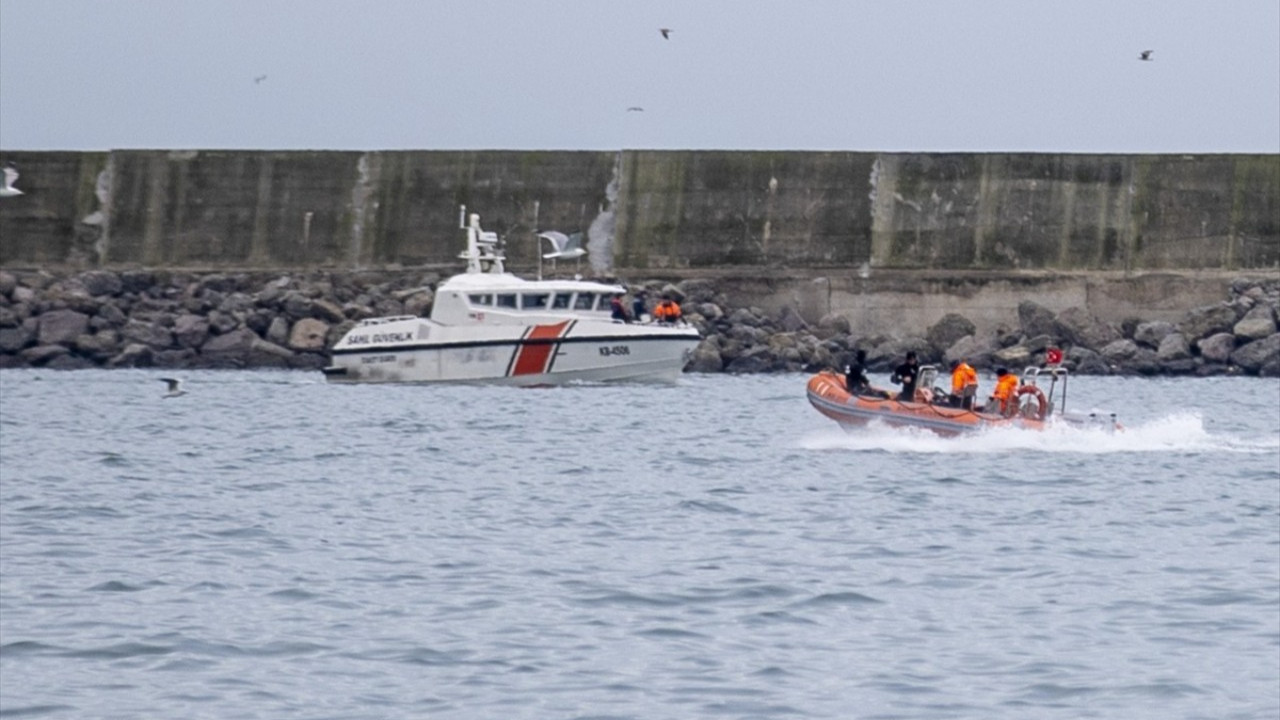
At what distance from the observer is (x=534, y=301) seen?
97.5 ft

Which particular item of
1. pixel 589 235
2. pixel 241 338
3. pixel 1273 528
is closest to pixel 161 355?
pixel 241 338

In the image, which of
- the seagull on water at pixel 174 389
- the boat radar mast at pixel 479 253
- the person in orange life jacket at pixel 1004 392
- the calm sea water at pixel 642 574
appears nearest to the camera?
the calm sea water at pixel 642 574

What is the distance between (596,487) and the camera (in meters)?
16.4

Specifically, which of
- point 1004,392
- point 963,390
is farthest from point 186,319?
point 1004,392

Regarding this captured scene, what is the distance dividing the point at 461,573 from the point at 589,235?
1002 inches

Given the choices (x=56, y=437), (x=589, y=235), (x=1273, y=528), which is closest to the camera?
(x=1273, y=528)

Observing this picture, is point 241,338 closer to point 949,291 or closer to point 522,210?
point 522,210

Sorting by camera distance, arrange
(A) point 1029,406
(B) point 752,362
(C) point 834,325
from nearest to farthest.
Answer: (A) point 1029,406 < (B) point 752,362 < (C) point 834,325

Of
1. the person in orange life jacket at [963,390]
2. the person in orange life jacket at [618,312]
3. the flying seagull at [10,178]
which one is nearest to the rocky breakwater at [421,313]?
the flying seagull at [10,178]

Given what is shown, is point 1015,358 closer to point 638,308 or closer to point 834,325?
point 834,325

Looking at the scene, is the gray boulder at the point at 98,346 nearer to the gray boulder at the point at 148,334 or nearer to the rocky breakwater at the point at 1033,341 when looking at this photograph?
the gray boulder at the point at 148,334

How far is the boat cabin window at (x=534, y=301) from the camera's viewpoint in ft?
97.2

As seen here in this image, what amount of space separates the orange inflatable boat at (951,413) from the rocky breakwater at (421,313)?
13436 mm

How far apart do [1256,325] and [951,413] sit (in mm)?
15523
